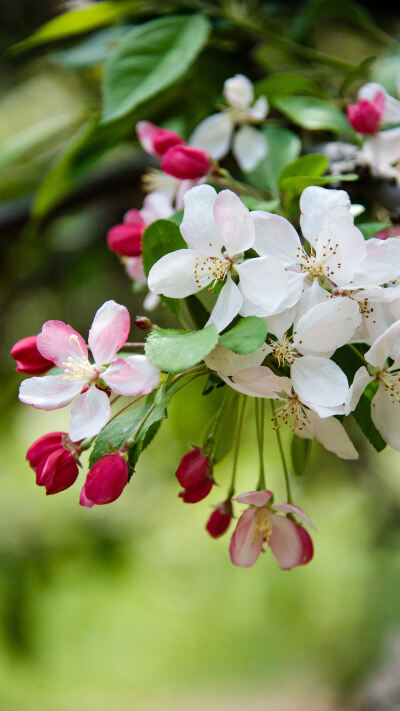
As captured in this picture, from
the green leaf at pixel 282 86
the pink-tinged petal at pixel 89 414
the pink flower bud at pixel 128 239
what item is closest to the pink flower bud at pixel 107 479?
the pink-tinged petal at pixel 89 414

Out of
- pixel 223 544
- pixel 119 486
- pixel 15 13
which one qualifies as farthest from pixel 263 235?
pixel 223 544

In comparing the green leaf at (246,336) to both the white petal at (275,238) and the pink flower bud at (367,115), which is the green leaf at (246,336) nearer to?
the white petal at (275,238)

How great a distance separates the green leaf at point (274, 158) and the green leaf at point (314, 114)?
0.08ft

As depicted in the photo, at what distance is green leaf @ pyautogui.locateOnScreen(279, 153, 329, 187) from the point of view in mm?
521

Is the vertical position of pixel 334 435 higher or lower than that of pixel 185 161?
lower

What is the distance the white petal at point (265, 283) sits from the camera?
15.0 inches

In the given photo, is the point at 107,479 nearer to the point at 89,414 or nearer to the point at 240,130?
the point at 89,414

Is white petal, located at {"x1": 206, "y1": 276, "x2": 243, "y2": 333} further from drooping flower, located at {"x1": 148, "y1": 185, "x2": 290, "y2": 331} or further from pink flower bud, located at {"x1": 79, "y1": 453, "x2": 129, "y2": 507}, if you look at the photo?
pink flower bud, located at {"x1": 79, "y1": 453, "x2": 129, "y2": 507}

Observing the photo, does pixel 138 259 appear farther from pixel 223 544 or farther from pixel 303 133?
pixel 223 544

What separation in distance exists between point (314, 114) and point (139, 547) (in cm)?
198

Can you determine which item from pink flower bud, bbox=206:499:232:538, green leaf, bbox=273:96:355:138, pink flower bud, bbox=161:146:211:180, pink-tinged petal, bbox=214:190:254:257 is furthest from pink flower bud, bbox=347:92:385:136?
pink flower bud, bbox=206:499:232:538

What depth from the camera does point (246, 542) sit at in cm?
49

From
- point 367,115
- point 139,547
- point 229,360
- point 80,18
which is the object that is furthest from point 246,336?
point 139,547

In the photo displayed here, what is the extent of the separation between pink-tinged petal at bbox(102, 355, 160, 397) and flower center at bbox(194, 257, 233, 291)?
0.07m
